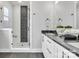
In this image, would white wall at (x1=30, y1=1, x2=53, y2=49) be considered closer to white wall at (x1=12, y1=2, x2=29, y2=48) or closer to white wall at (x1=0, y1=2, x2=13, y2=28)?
white wall at (x1=12, y1=2, x2=29, y2=48)

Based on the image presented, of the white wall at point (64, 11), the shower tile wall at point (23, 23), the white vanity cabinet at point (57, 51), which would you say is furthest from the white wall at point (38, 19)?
the white vanity cabinet at point (57, 51)

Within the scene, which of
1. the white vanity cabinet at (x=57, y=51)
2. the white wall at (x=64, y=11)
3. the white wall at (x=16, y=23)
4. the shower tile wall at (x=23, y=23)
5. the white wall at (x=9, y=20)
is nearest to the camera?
the white vanity cabinet at (x=57, y=51)

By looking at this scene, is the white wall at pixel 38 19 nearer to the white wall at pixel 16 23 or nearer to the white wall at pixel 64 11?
the white wall at pixel 64 11

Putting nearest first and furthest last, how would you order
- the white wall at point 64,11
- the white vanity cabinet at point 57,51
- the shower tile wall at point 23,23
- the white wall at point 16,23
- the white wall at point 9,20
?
the white vanity cabinet at point 57,51 < the white wall at point 64,11 < the white wall at point 9,20 < the white wall at point 16,23 < the shower tile wall at point 23,23

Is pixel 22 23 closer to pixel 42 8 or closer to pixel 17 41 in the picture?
pixel 17 41

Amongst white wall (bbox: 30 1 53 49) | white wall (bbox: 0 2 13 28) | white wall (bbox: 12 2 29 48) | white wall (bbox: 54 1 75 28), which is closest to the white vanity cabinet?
white wall (bbox: 30 1 53 49)

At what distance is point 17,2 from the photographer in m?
5.85

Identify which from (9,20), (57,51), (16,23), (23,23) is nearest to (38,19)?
(23,23)

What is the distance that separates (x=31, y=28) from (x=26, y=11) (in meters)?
1.24

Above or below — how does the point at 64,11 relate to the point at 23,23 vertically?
above

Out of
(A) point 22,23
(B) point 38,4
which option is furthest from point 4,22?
(B) point 38,4

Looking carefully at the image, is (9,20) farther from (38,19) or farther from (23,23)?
(38,19)

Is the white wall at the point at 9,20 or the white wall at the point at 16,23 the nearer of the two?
the white wall at the point at 9,20

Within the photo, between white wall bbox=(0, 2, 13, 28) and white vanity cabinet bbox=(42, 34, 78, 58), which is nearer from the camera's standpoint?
white vanity cabinet bbox=(42, 34, 78, 58)
